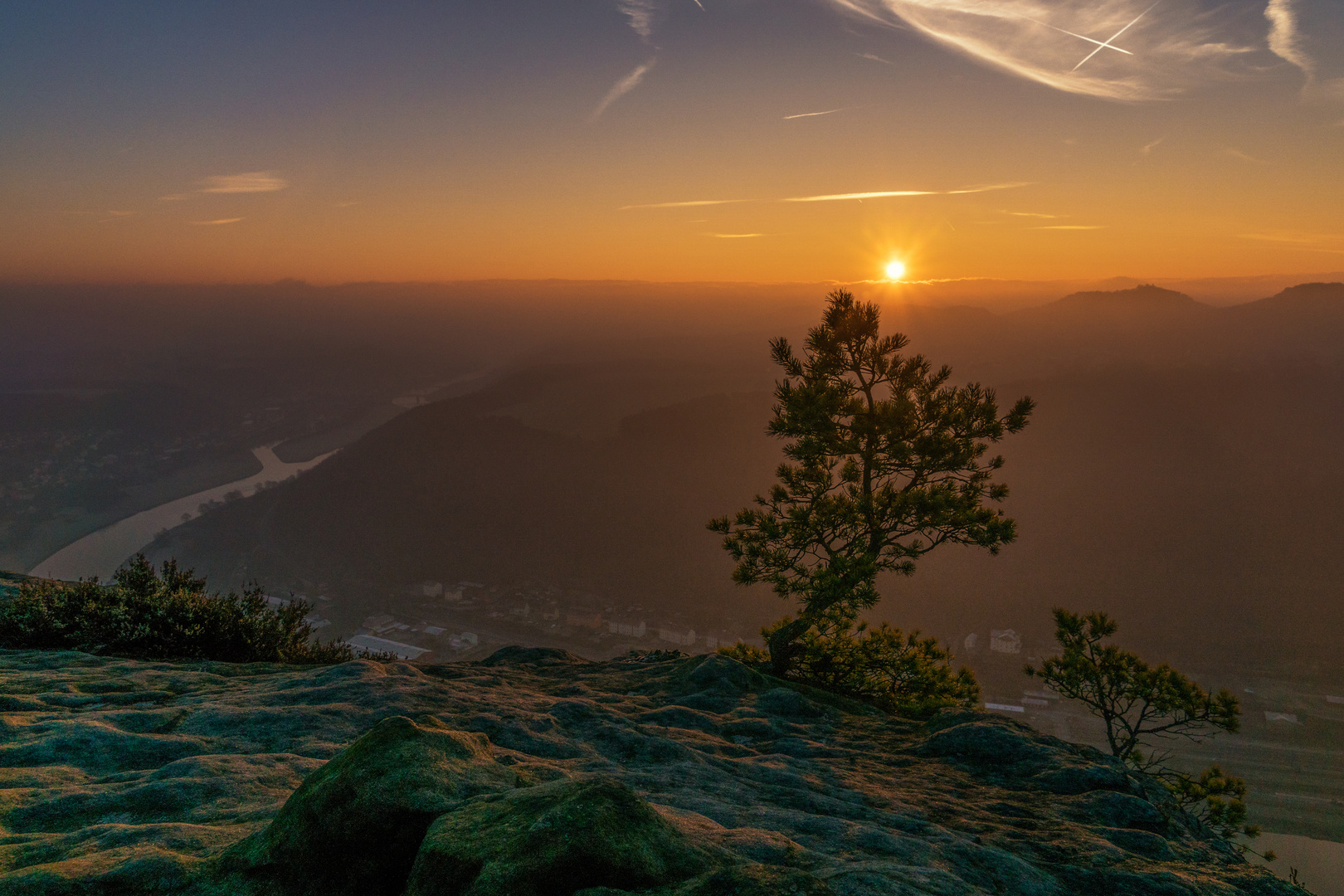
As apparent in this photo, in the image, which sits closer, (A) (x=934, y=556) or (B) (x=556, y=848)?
(B) (x=556, y=848)

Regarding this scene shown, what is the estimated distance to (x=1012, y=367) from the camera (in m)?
Result: 196

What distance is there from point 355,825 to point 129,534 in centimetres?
13078

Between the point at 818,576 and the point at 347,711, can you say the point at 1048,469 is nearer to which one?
the point at 818,576

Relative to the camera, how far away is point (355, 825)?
11.2ft

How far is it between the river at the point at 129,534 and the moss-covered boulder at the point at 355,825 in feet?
270

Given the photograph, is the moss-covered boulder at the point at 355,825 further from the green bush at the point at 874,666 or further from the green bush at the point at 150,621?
the green bush at the point at 874,666

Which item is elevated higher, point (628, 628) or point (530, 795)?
point (530, 795)

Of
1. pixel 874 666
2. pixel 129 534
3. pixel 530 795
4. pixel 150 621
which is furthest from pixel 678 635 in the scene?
pixel 129 534

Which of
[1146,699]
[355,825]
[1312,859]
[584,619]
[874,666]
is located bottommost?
[584,619]

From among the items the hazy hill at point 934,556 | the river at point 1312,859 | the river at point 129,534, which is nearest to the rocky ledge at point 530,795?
the river at point 1312,859

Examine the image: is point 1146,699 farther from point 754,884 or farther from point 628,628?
point 628,628

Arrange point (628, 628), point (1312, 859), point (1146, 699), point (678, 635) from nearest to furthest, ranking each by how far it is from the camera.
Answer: point (1146, 699), point (1312, 859), point (678, 635), point (628, 628)

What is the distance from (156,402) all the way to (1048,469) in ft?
749

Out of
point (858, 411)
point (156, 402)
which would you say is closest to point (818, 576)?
point (858, 411)
